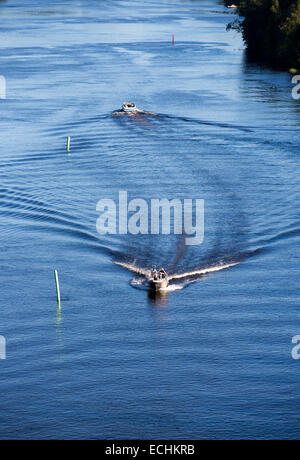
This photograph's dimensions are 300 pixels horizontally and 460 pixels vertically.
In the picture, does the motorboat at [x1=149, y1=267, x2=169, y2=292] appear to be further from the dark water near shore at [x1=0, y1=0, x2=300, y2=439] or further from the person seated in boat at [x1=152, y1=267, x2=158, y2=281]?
the dark water near shore at [x1=0, y1=0, x2=300, y2=439]

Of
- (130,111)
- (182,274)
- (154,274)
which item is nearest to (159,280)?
(154,274)

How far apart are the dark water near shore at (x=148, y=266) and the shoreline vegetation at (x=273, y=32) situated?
20.8 metres

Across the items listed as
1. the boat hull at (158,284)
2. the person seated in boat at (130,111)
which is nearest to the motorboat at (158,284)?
the boat hull at (158,284)

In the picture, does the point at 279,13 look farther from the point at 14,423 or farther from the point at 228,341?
the point at 14,423

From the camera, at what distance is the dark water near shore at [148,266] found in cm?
4241

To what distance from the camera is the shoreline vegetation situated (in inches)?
5000

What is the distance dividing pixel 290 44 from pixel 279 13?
7.92 m

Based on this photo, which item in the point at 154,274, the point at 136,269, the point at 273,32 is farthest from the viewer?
the point at 273,32

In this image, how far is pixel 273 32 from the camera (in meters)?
135

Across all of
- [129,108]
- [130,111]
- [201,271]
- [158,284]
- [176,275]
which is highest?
[129,108]

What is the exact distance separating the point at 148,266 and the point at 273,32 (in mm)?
90829

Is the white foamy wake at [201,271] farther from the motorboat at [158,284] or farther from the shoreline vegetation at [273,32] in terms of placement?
the shoreline vegetation at [273,32]

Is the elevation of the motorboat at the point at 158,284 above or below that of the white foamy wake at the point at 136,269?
below

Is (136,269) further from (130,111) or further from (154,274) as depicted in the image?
(130,111)
